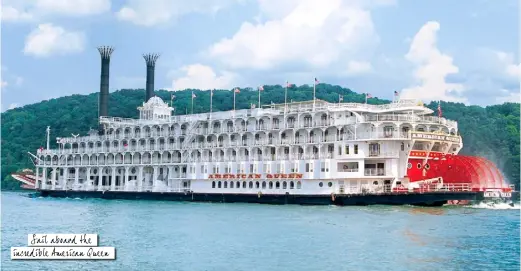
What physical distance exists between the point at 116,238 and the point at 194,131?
104 feet

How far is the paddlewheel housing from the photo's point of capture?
46.2m

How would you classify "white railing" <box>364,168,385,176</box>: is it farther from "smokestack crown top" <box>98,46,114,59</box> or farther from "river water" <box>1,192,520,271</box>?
"smokestack crown top" <box>98,46,114,59</box>

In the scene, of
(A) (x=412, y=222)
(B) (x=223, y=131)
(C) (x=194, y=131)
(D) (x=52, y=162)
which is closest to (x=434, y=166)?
(A) (x=412, y=222)

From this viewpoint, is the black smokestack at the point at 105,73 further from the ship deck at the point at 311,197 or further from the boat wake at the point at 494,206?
the boat wake at the point at 494,206

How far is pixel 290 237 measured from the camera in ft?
102

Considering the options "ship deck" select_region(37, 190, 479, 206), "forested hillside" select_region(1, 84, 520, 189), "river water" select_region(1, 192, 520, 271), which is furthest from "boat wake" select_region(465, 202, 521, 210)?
"forested hillside" select_region(1, 84, 520, 189)

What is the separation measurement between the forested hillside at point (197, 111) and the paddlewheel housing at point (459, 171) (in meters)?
28.5

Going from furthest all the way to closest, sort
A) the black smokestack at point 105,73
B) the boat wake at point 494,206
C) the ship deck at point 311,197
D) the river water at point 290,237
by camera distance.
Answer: the black smokestack at point 105,73
the boat wake at point 494,206
the ship deck at point 311,197
the river water at point 290,237

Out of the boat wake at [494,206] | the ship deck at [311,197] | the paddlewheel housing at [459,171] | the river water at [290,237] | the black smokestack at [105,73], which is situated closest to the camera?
the river water at [290,237]

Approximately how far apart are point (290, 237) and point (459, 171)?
2015 centimetres

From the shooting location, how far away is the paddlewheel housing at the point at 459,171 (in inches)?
1820

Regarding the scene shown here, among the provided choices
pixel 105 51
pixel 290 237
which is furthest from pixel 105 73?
pixel 290 237

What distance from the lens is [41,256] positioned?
24312 mm

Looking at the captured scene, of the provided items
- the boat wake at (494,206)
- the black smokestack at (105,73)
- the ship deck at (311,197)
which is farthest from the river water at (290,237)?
the black smokestack at (105,73)
